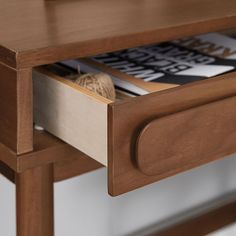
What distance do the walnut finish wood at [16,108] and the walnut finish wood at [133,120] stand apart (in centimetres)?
10

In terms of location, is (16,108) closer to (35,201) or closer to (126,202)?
(35,201)

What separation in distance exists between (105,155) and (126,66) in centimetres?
27

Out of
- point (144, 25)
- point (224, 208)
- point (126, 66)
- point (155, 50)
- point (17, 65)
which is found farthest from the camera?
point (224, 208)

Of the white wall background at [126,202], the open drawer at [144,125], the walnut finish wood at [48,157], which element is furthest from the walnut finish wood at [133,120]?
the white wall background at [126,202]

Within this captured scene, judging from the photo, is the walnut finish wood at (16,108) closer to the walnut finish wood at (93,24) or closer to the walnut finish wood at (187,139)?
the walnut finish wood at (93,24)

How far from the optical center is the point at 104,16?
0.76 metres

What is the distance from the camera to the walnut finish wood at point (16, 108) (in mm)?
616

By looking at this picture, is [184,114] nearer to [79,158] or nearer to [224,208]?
[79,158]

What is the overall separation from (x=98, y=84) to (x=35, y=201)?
0.49 ft

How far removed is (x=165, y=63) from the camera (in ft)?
2.86

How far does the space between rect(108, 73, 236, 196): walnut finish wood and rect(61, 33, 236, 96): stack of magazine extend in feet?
0.36

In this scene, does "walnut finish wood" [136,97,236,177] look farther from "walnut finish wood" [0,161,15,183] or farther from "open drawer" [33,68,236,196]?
"walnut finish wood" [0,161,15,183]

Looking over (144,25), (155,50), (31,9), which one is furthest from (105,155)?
(155,50)

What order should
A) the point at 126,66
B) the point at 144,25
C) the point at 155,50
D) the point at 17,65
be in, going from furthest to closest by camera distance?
the point at 155,50
the point at 126,66
the point at 144,25
the point at 17,65
